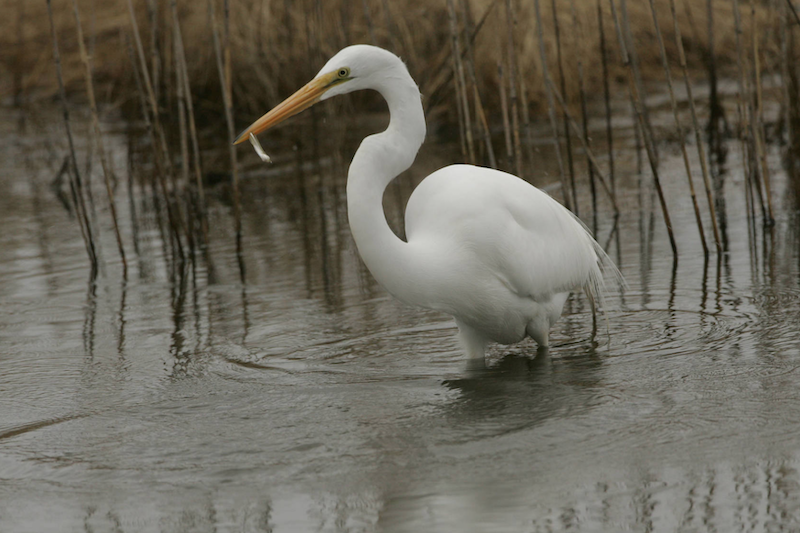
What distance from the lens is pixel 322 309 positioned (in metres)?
5.09

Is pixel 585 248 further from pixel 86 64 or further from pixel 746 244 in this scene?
pixel 86 64

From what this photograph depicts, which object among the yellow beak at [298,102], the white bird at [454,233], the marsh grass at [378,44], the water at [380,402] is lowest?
the water at [380,402]

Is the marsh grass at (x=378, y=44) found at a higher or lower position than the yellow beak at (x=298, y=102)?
higher

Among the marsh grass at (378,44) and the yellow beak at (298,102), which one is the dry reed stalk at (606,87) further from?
the yellow beak at (298,102)

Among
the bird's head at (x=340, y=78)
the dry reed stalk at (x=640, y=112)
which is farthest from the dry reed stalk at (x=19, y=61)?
the bird's head at (x=340, y=78)

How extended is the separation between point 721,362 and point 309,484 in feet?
5.75

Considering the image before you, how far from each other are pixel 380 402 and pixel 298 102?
1115 mm

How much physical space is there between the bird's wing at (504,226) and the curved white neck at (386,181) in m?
0.28

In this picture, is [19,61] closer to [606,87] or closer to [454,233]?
[606,87]

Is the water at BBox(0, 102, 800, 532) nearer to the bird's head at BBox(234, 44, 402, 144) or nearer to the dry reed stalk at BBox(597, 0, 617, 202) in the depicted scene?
the dry reed stalk at BBox(597, 0, 617, 202)

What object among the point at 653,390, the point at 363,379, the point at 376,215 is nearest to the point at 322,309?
the point at 363,379

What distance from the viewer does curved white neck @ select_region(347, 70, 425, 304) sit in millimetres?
3619

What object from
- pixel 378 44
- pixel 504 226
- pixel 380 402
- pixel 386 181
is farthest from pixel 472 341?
pixel 378 44

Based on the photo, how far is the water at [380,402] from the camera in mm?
2842
